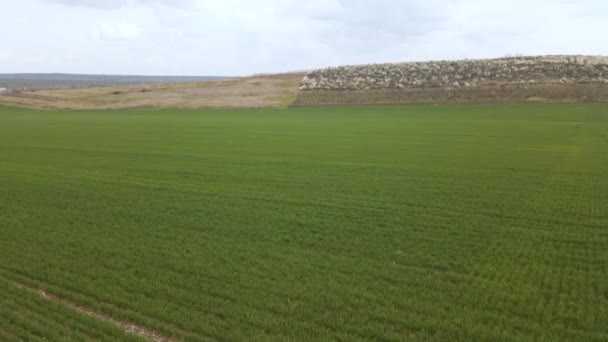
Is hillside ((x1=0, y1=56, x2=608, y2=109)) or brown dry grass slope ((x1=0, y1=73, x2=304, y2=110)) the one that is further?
brown dry grass slope ((x1=0, y1=73, x2=304, y2=110))

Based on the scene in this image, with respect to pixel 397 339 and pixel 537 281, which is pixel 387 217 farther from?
pixel 397 339

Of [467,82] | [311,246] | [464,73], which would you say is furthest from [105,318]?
[464,73]

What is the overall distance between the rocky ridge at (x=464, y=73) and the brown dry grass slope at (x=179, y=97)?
9.20 metres

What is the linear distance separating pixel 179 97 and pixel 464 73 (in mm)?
55801

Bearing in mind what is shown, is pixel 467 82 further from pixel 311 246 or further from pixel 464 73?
pixel 311 246

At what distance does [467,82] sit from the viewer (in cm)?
9906

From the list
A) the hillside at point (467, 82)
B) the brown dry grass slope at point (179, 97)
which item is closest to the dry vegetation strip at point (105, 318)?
the hillside at point (467, 82)

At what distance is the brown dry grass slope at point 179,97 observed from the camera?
101 m

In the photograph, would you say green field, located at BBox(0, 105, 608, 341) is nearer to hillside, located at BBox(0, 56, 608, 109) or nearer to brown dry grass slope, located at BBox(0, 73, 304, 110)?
hillside, located at BBox(0, 56, 608, 109)

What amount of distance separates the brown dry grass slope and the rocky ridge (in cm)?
920

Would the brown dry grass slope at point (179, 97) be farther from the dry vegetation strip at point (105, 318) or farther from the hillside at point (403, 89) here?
the dry vegetation strip at point (105, 318)

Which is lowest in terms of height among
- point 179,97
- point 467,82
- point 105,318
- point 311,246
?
point 105,318

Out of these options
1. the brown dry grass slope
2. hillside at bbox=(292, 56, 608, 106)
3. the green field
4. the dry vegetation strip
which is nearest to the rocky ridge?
hillside at bbox=(292, 56, 608, 106)

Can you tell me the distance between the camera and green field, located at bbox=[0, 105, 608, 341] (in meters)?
9.62
